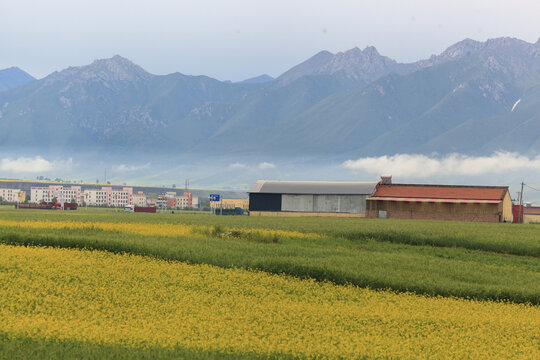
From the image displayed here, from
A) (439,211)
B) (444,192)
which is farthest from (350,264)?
(444,192)

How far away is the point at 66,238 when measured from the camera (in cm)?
3700

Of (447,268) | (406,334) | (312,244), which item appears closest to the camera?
(406,334)

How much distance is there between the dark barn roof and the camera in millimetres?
104000

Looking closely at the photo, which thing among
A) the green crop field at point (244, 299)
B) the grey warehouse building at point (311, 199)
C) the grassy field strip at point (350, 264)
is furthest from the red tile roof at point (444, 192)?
the green crop field at point (244, 299)

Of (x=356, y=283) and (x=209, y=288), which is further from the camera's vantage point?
(x=356, y=283)

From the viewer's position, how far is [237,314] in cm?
2041

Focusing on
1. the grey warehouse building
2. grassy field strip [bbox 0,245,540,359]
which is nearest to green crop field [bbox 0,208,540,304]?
grassy field strip [bbox 0,245,540,359]

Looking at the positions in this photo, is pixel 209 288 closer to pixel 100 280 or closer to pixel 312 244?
pixel 100 280

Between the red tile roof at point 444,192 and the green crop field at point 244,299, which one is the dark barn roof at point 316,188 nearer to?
the red tile roof at point 444,192

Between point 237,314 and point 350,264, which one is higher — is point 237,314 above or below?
below

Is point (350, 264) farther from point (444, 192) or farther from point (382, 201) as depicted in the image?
point (444, 192)

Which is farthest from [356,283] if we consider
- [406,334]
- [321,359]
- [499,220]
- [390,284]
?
[499,220]

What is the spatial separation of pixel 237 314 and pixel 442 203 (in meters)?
81.3

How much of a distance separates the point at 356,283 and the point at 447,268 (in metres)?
8.17
